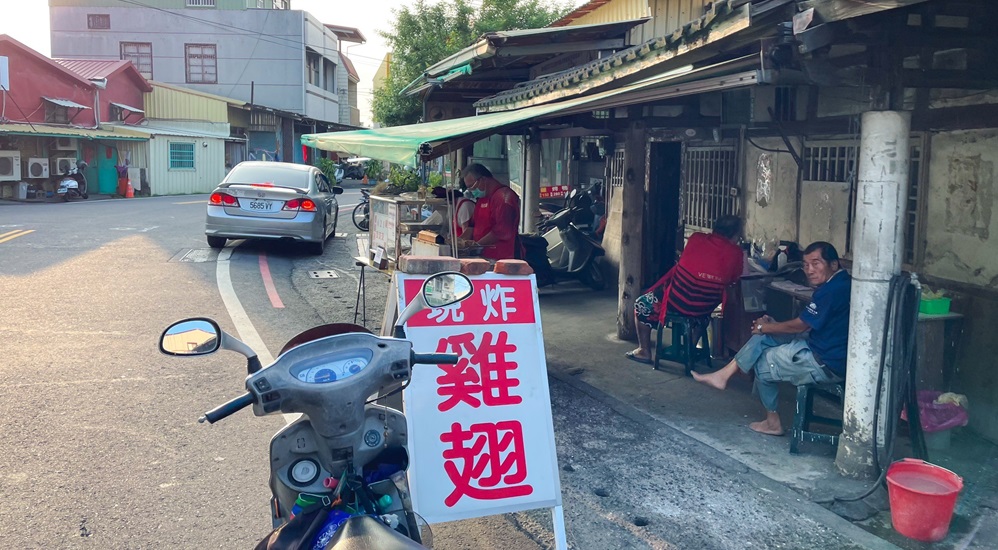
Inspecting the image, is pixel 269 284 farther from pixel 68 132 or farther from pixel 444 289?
pixel 68 132

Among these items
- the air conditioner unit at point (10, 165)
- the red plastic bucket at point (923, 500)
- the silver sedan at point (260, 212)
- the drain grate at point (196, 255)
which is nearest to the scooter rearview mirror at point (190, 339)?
the red plastic bucket at point (923, 500)

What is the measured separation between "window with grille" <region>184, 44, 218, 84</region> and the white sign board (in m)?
39.9

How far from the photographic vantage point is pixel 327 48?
4547 cm

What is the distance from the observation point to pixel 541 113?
20.2 feet

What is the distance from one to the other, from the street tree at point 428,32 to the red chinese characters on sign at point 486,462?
2441 cm

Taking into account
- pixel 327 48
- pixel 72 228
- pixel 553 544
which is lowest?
pixel 553 544

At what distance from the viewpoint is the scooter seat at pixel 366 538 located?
2.11 m

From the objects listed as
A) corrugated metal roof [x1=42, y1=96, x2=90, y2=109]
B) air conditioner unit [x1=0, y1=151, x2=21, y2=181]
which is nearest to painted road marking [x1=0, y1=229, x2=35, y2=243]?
air conditioner unit [x1=0, y1=151, x2=21, y2=181]

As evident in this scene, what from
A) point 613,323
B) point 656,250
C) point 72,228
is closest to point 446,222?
point 613,323

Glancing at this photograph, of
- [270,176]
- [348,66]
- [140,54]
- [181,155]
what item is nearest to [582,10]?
[270,176]

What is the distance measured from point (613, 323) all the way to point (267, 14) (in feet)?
116

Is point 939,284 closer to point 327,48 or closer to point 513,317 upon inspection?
point 513,317

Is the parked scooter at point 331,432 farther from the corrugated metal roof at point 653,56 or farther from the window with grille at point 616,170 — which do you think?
the window with grille at point 616,170

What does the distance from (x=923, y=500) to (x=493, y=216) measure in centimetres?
483
